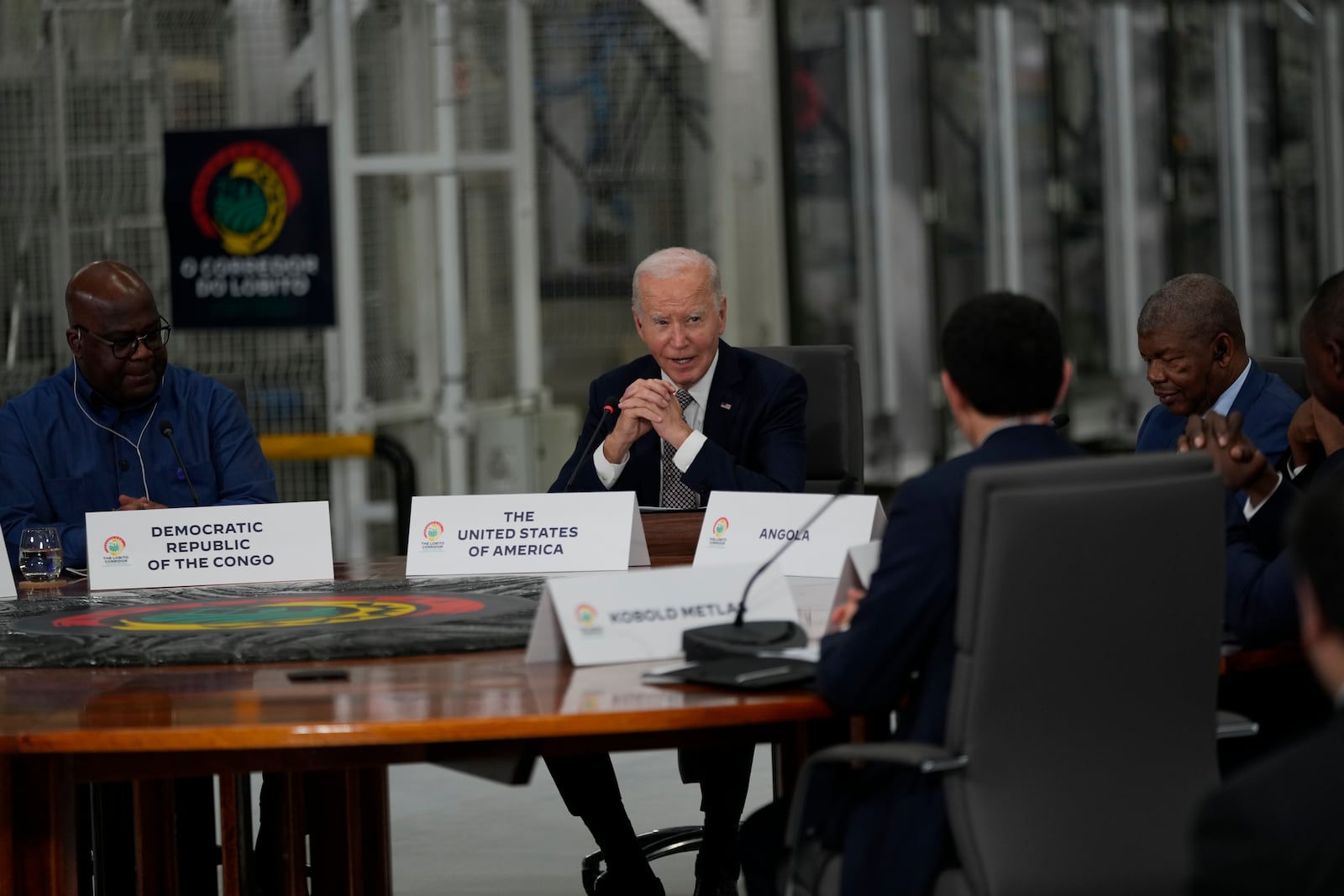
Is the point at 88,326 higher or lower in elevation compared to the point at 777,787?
higher

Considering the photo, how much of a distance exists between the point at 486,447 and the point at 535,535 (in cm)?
384

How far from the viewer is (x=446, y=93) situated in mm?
6762

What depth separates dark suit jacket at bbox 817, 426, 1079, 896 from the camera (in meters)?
2.03

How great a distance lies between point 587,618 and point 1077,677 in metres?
0.66

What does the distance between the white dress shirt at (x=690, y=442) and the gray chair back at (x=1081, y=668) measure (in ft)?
5.27

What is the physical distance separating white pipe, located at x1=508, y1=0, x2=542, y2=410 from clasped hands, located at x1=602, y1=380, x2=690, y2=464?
3483 millimetres

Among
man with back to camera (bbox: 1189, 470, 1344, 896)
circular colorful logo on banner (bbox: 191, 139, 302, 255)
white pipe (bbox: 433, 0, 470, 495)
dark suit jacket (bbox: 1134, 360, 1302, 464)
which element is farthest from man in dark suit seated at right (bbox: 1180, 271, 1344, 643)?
circular colorful logo on banner (bbox: 191, 139, 302, 255)

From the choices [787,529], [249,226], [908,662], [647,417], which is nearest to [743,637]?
[908,662]

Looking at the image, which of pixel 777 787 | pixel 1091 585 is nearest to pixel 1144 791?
pixel 1091 585

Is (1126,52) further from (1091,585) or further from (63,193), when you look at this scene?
(1091,585)

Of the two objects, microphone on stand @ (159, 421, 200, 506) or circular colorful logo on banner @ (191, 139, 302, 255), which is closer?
microphone on stand @ (159, 421, 200, 506)

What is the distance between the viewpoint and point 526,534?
127 inches

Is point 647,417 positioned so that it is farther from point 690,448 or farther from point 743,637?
point 743,637

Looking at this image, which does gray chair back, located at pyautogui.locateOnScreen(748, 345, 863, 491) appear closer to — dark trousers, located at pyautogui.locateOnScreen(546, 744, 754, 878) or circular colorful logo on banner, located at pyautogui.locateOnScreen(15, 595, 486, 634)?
dark trousers, located at pyautogui.locateOnScreen(546, 744, 754, 878)
